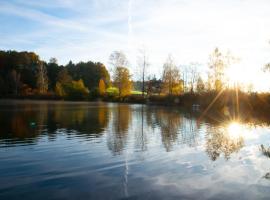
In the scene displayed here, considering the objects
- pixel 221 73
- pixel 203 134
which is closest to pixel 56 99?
pixel 221 73

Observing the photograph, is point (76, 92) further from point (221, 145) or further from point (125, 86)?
point (221, 145)

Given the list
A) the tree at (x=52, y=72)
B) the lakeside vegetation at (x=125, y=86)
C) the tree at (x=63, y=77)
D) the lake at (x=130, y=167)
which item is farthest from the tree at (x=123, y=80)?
the lake at (x=130, y=167)

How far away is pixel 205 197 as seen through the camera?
1132 centimetres

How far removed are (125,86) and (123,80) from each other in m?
2.21

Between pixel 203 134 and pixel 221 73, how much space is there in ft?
175

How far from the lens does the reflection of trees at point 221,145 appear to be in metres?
19.8

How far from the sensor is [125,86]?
103 meters

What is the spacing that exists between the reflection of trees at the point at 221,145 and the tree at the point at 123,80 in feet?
246

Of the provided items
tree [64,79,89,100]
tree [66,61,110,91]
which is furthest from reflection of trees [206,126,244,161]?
tree [66,61,110,91]

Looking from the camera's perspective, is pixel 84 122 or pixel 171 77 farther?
pixel 171 77

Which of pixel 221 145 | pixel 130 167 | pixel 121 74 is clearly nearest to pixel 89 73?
pixel 121 74

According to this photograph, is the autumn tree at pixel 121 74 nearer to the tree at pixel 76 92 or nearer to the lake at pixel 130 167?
the tree at pixel 76 92

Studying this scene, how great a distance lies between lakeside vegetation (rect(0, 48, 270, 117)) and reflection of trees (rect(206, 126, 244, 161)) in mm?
22718

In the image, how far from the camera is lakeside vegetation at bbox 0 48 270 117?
2425 inches
